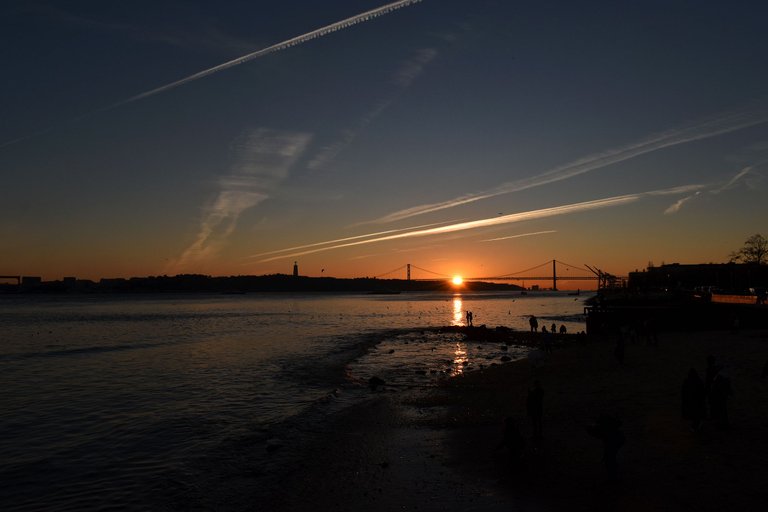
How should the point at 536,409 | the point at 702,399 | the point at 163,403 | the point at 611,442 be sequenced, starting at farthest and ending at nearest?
the point at 163,403 → the point at 536,409 → the point at 702,399 → the point at 611,442

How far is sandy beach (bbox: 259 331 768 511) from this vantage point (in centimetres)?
1105

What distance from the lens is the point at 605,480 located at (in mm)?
11719

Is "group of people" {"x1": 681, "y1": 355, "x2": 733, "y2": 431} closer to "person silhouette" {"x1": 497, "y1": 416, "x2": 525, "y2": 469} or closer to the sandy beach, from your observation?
the sandy beach

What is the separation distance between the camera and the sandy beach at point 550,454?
1105 cm

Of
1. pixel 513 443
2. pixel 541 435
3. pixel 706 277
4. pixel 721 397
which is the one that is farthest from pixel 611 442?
pixel 706 277

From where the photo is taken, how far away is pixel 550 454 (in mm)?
13898

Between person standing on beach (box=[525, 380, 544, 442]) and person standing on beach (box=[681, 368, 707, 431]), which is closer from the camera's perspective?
person standing on beach (box=[681, 368, 707, 431])

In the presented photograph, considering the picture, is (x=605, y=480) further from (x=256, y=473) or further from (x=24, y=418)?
(x=24, y=418)

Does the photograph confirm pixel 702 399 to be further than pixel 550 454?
No

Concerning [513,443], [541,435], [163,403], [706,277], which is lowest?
[163,403]

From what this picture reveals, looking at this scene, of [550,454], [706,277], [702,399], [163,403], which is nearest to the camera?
[702,399]

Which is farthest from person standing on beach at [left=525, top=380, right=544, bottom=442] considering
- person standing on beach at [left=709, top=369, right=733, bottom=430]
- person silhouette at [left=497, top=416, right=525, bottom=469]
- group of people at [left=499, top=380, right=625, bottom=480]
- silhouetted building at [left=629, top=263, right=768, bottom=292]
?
silhouetted building at [left=629, top=263, right=768, bottom=292]

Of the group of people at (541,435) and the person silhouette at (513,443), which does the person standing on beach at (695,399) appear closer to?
the group of people at (541,435)

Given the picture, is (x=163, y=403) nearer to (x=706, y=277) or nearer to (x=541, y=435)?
(x=541, y=435)
